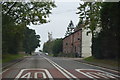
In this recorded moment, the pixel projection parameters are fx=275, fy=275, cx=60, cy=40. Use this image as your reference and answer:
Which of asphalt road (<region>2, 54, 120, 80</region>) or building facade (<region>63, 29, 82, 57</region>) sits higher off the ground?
building facade (<region>63, 29, 82, 57</region>)

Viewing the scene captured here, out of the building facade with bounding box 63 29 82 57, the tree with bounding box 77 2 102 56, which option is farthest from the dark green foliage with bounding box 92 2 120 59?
the building facade with bounding box 63 29 82 57

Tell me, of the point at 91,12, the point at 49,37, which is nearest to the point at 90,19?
the point at 91,12

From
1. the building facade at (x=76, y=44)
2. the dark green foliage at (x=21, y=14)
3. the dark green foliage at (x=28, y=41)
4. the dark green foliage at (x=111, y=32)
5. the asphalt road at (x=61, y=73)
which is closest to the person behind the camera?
the asphalt road at (x=61, y=73)

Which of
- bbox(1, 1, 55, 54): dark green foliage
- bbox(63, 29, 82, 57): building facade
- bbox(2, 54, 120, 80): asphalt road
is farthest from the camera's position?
bbox(63, 29, 82, 57): building facade

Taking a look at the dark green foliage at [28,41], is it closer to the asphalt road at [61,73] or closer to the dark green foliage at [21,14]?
the dark green foliage at [21,14]

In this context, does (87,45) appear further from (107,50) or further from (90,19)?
(107,50)

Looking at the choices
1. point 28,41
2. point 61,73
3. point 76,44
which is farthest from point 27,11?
point 28,41

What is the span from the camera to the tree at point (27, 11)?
117ft

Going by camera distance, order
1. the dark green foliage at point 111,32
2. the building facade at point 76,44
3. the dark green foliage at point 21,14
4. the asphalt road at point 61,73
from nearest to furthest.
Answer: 1. the asphalt road at point 61,73
2. the dark green foliage at point 111,32
3. the dark green foliage at point 21,14
4. the building facade at point 76,44

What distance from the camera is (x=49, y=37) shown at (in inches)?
7200

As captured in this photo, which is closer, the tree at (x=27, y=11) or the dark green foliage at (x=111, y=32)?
the dark green foliage at (x=111, y=32)

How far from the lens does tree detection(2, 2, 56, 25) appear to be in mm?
35625

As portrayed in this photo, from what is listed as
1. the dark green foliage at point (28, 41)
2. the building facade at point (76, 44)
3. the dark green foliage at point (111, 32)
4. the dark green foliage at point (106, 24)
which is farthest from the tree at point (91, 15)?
the dark green foliage at point (28, 41)

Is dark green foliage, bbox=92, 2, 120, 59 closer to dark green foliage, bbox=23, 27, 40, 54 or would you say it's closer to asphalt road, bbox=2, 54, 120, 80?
asphalt road, bbox=2, 54, 120, 80
